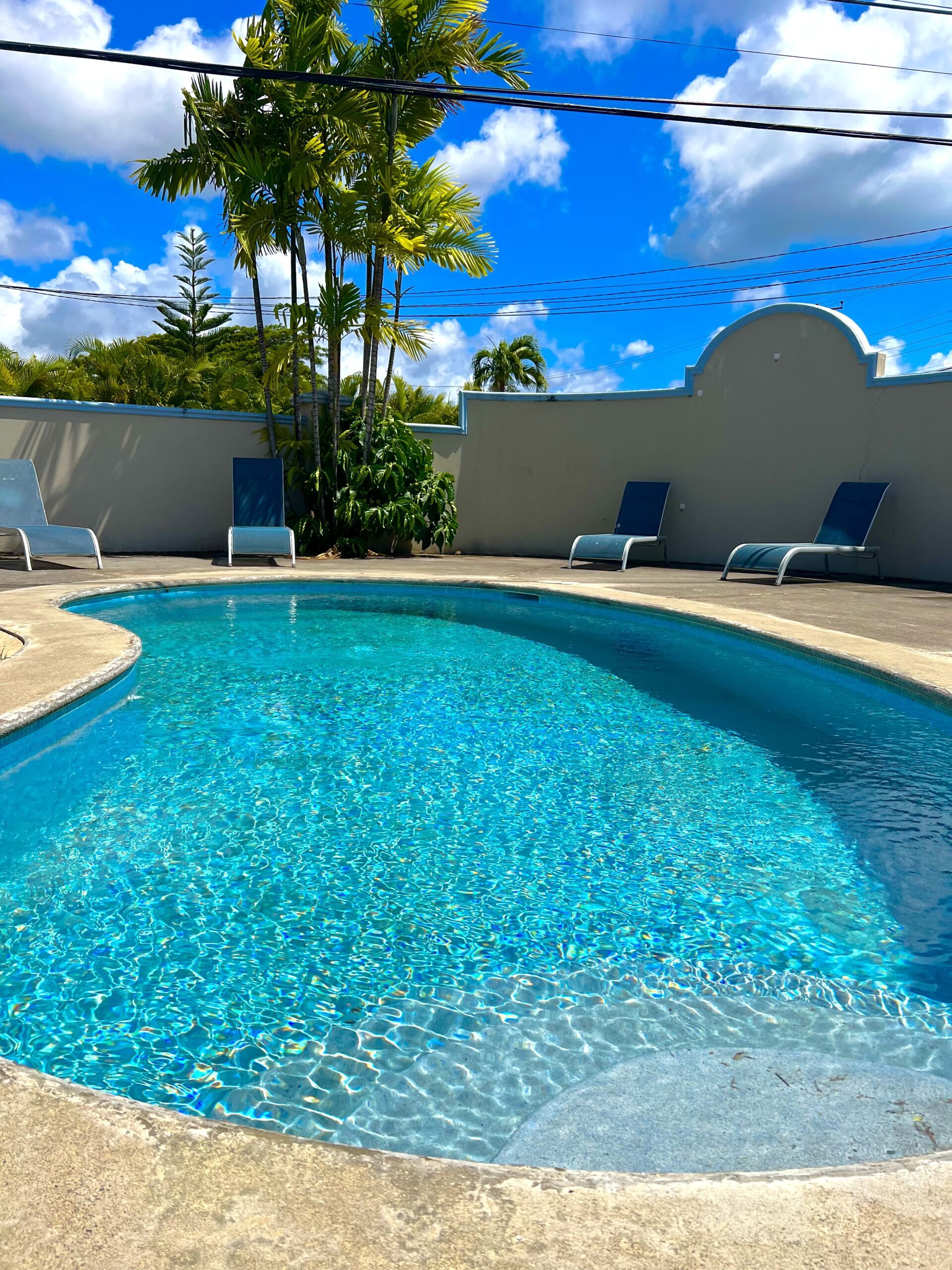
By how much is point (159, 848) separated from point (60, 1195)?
2.10 meters

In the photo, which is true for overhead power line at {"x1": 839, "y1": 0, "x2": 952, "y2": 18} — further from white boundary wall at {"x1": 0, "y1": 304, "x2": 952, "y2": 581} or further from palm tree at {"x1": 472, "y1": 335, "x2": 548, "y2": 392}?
palm tree at {"x1": 472, "y1": 335, "x2": 548, "y2": 392}

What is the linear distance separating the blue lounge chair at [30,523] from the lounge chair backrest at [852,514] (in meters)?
8.28

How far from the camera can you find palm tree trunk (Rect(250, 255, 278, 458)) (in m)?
11.4

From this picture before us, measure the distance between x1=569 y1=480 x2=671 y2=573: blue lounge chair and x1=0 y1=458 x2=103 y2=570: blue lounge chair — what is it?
5.88m

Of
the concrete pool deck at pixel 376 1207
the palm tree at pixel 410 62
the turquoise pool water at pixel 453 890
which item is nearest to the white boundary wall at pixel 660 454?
the palm tree at pixel 410 62

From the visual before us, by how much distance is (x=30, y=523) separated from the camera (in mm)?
9617

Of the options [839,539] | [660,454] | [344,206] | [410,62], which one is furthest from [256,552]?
[839,539]

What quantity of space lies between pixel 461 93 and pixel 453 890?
18.9 ft

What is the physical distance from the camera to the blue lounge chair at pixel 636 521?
11.9 m

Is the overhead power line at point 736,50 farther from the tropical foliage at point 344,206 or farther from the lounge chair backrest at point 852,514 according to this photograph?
the lounge chair backrest at point 852,514

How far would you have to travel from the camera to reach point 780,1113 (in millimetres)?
2021

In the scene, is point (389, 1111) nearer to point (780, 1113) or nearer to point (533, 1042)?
point (533, 1042)

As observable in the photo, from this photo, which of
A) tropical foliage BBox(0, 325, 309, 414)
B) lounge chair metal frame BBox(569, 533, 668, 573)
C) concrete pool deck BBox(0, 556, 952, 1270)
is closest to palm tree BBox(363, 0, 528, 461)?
lounge chair metal frame BBox(569, 533, 668, 573)

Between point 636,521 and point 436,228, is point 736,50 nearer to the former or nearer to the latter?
point 436,228
